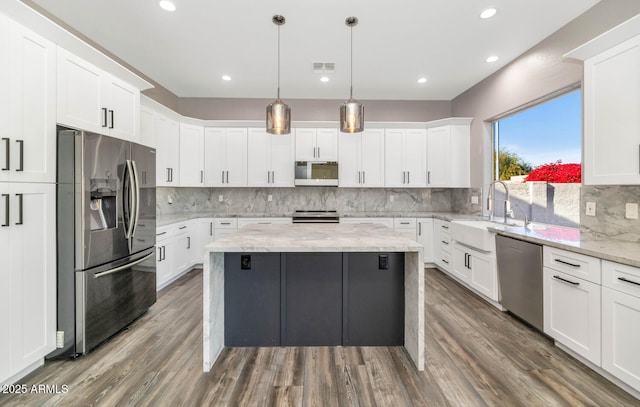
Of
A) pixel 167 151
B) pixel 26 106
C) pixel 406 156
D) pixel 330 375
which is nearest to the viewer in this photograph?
pixel 26 106

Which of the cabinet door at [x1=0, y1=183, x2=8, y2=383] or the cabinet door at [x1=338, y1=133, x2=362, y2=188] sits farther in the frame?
the cabinet door at [x1=338, y1=133, x2=362, y2=188]

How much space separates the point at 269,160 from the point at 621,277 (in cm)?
423

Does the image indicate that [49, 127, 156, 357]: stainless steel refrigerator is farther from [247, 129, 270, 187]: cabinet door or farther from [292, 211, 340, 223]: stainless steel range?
[292, 211, 340, 223]: stainless steel range

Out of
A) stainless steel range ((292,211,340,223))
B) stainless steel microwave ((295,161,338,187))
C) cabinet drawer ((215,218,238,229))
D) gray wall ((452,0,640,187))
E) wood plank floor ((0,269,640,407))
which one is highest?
gray wall ((452,0,640,187))

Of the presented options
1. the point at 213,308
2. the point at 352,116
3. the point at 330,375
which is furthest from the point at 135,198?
the point at 330,375

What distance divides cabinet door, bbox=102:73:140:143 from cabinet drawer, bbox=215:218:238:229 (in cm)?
198

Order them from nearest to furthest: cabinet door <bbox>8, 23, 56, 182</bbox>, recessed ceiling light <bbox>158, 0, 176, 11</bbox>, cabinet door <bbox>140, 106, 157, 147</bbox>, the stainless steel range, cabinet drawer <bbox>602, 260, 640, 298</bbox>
Answer: cabinet drawer <bbox>602, 260, 640, 298</bbox> < cabinet door <bbox>8, 23, 56, 182</bbox> < recessed ceiling light <bbox>158, 0, 176, 11</bbox> < cabinet door <bbox>140, 106, 157, 147</bbox> < the stainless steel range

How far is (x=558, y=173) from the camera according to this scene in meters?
3.05

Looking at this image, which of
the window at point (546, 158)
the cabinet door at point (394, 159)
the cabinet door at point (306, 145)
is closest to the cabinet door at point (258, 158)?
the cabinet door at point (306, 145)

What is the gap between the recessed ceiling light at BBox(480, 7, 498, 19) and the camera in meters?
2.54

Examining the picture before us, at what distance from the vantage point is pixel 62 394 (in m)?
1.76

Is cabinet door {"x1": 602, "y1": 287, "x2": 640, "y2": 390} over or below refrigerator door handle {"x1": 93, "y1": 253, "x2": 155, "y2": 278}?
below

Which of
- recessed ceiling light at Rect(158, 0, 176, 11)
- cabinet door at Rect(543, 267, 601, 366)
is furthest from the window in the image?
recessed ceiling light at Rect(158, 0, 176, 11)

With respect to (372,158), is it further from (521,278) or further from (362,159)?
(521,278)
